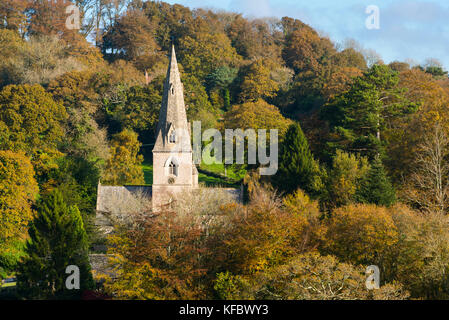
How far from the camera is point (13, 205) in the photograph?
40.9 meters

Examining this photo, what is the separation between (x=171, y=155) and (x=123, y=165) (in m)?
12.1

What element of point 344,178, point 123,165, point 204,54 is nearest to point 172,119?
point 123,165

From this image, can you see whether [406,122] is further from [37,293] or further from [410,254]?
[37,293]

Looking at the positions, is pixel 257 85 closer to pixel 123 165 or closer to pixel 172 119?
pixel 123 165

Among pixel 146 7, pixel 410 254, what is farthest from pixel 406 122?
pixel 146 7

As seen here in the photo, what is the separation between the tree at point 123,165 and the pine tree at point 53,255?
16.9 meters

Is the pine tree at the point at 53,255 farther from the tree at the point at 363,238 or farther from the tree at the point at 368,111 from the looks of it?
the tree at the point at 368,111

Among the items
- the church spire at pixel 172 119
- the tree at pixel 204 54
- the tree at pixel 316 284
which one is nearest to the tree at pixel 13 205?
the church spire at pixel 172 119

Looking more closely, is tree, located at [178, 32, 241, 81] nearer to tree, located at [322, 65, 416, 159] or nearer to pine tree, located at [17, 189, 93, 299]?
tree, located at [322, 65, 416, 159]

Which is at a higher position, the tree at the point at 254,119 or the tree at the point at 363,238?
the tree at the point at 254,119

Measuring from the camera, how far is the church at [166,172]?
42219 mm

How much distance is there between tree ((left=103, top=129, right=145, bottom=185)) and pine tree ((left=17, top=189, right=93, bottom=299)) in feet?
55.4
